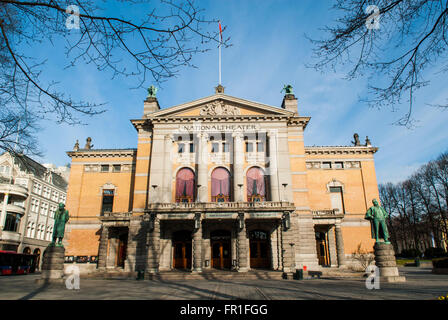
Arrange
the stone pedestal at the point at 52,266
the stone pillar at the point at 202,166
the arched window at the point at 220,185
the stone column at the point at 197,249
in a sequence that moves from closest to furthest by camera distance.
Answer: the stone pedestal at the point at 52,266 → the stone column at the point at 197,249 → the stone pillar at the point at 202,166 → the arched window at the point at 220,185

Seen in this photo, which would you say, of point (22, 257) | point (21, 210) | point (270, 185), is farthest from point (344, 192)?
point (21, 210)

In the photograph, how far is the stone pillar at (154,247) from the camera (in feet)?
95.7

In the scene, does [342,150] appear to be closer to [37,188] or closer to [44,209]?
[37,188]

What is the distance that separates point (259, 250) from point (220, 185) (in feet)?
28.1

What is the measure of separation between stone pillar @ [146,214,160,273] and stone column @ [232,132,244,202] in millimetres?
9038

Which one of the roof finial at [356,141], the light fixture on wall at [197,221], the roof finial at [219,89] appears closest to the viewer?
the light fixture on wall at [197,221]

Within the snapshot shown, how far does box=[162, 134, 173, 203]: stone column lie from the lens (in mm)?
33625

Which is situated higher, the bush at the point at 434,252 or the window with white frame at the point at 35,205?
the window with white frame at the point at 35,205

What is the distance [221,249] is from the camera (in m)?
32.3

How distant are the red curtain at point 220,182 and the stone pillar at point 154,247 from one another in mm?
7561

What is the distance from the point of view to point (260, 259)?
32094 mm

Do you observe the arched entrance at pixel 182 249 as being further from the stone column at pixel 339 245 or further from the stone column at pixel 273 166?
the stone column at pixel 339 245

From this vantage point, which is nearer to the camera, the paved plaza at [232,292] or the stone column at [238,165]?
the paved plaza at [232,292]

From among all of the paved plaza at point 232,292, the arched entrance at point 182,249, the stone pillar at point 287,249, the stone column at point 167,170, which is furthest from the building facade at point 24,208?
the stone pillar at point 287,249
